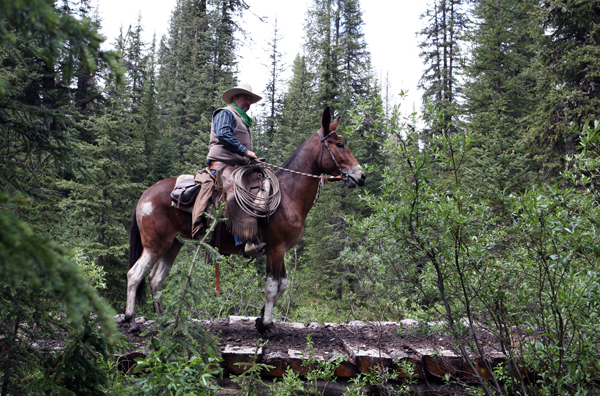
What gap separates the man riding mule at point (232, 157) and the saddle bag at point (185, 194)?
12 centimetres

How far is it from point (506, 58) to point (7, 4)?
19708 mm

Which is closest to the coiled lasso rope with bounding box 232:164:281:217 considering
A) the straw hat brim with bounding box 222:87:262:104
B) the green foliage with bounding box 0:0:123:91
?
the straw hat brim with bounding box 222:87:262:104

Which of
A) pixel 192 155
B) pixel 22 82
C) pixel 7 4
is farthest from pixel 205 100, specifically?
pixel 7 4

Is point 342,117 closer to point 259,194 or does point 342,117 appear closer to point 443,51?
point 443,51

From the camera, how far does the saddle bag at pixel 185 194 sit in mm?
4875

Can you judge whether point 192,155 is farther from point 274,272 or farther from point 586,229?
point 586,229

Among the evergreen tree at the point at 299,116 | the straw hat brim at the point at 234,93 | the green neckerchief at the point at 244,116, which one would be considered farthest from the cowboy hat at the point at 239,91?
the evergreen tree at the point at 299,116

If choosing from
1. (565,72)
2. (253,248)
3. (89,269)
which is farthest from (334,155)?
(565,72)

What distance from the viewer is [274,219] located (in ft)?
16.1

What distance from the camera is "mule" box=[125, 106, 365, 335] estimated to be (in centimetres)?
491

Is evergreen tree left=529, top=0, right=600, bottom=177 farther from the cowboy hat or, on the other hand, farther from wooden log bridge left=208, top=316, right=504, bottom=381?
the cowboy hat

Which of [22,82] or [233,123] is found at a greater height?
[22,82]

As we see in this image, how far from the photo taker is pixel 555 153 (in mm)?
11750

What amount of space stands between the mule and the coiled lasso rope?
18cm
